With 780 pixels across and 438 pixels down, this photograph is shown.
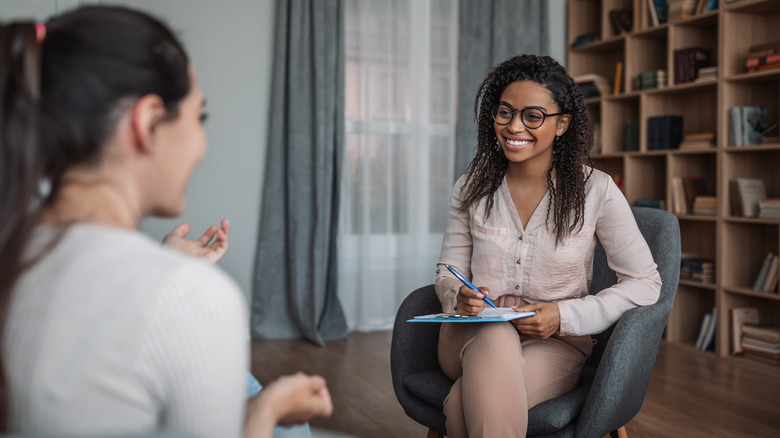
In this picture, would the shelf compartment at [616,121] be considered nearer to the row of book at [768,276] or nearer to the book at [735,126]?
the book at [735,126]

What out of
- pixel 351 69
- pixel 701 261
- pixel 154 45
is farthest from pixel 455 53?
pixel 154 45

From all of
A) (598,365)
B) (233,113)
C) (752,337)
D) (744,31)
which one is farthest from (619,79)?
(598,365)

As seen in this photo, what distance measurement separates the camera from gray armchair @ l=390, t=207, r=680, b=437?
147 centimetres

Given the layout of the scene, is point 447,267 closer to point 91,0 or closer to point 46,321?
point 46,321

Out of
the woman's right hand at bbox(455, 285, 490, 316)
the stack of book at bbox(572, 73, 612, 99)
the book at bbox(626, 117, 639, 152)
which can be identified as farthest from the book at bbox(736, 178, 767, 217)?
the woman's right hand at bbox(455, 285, 490, 316)

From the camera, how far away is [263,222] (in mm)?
3875

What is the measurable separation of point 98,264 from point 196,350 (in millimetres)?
116

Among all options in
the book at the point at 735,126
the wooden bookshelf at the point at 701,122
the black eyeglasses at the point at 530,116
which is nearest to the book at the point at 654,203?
the wooden bookshelf at the point at 701,122

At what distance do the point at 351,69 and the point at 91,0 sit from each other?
144 cm

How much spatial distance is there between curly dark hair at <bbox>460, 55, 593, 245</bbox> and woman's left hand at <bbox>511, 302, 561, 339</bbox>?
22 cm

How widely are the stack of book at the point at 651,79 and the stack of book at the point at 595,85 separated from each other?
0.31 meters

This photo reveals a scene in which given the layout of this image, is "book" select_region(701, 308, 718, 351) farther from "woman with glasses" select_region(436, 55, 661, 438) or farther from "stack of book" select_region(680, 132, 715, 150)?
"woman with glasses" select_region(436, 55, 661, 438)

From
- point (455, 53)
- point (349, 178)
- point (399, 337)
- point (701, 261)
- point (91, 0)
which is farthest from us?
point (455, 53)

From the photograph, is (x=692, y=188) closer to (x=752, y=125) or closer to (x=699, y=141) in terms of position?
(x=699, y=141)
